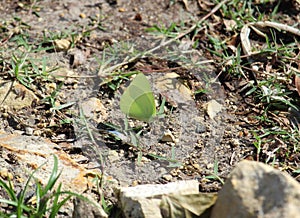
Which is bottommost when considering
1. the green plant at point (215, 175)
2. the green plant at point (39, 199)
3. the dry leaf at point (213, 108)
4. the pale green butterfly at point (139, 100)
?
the green plant at point (215, 175)

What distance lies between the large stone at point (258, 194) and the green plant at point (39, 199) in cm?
67

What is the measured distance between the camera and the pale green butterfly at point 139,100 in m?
3.27

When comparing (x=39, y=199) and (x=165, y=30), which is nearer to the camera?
(x=39, y=199)

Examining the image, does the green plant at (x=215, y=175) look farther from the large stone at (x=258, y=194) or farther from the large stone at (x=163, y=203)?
the large stone at (x=258, y=194)

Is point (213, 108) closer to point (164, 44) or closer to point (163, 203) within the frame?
point (164, 44)

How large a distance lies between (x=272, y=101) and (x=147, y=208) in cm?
133

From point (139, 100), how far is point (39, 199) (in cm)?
82

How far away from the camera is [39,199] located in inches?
110

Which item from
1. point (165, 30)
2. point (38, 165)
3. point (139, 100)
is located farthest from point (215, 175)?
point (165, 30)

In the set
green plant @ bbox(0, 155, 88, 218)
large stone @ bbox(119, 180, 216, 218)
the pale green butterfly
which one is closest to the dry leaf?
the pale green butterfly

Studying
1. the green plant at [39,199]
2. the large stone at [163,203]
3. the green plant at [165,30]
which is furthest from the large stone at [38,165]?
the green plant at [165,30]

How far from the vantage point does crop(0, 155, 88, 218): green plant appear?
2.68m

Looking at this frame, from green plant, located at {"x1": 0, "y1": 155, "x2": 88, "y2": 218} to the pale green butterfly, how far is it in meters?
0.65

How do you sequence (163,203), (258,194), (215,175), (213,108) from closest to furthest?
(258,194), (163,203), (215,175), (213,108)
